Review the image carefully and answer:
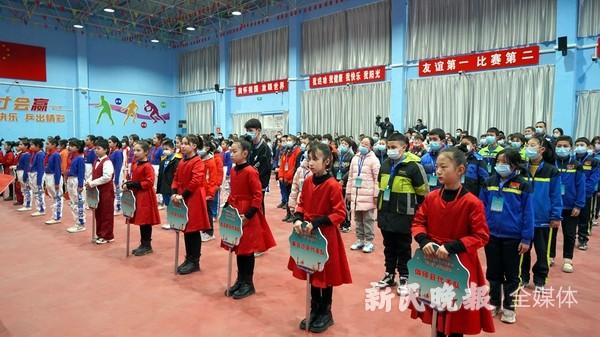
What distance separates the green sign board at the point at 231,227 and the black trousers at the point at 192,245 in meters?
0.89

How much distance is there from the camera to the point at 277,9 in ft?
50.8

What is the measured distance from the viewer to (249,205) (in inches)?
140

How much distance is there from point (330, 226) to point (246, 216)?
0.89m

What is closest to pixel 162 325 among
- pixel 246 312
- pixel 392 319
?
pixel 246 312

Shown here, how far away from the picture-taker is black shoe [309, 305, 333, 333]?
294 cm

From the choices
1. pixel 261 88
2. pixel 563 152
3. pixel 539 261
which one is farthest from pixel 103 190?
pixel 261 88

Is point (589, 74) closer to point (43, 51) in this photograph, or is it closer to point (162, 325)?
point (162, 325)

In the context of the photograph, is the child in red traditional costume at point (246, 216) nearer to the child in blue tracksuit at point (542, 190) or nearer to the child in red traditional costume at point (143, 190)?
the child in red traditional costume at point (143, 190)

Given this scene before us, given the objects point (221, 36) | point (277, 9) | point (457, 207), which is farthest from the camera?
point (221, 36)

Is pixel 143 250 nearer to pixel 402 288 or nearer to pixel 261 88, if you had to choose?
pixel 402 288

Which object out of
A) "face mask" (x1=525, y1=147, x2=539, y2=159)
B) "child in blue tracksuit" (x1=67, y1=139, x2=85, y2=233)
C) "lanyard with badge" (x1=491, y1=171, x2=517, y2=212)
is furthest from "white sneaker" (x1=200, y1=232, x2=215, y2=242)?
"face mask" (x1=525, y1=147, x2=539, y2=159)

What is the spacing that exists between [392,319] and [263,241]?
4.02 feet

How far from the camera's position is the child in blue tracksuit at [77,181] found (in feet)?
19.7

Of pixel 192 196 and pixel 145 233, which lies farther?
pixel 145 233
